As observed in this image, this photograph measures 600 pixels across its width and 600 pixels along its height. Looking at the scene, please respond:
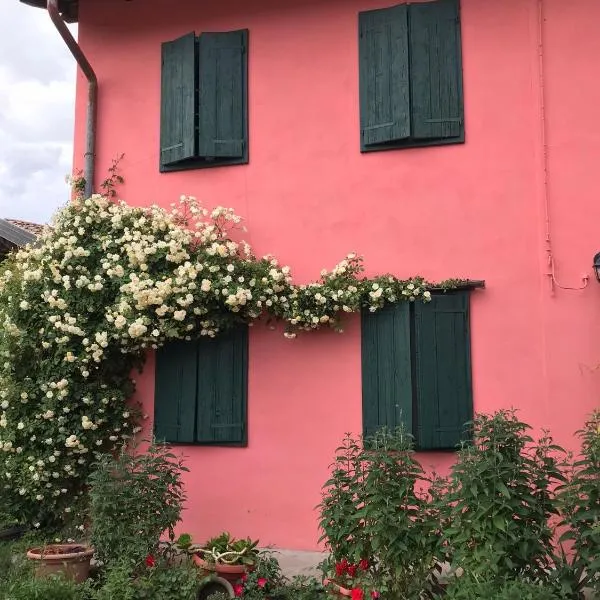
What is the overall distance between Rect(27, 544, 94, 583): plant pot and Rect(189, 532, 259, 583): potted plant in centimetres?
82

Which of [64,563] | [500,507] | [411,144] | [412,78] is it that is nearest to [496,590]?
[500,507]

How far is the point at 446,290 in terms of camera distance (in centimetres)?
600

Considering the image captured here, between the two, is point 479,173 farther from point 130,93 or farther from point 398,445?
point 130,93

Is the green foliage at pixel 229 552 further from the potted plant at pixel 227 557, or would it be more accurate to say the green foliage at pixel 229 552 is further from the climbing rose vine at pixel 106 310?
the climbing rose vine at pixel 106 310

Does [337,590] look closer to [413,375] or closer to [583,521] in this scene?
[583,521]

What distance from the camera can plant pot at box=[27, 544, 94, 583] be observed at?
512 centimetres

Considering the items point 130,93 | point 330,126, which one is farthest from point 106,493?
point 130,93

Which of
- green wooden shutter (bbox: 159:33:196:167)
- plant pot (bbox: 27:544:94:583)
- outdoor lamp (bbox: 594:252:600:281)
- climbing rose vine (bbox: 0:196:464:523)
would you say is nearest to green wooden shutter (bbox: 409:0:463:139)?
climbing rose vine (bbox: 0:196:464:523)

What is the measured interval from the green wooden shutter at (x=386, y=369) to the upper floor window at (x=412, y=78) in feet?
5.25

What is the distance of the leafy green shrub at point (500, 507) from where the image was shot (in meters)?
3.93

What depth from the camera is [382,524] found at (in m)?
4.21

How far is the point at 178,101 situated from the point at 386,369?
3459mm

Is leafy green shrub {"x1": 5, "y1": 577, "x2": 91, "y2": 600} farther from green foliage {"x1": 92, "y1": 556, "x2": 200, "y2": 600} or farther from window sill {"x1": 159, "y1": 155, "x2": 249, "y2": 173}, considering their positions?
window sill {"x1": 159, "y1": 155, "x2": 249, "y2": 173}

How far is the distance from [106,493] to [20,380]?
80.4 inches
